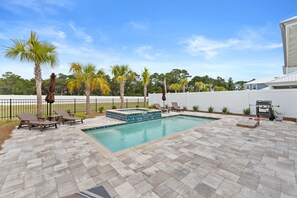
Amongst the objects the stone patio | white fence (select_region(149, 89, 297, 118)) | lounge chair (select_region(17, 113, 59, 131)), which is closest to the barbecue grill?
white fence (select_region(149, 89, 297, 118))

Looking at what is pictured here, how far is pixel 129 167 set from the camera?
2998 millimetres

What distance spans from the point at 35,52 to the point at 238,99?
14.4m

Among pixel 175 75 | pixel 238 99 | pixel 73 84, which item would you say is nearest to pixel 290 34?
pixel 238 99

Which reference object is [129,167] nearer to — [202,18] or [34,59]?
[34,59]

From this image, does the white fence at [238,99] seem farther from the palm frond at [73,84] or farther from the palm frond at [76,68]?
the palm frond at [76,68]

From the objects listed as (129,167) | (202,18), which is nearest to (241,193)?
(129,167)

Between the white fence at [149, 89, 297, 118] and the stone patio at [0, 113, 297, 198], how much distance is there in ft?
21.8

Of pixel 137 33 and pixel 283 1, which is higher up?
pixel 137 33

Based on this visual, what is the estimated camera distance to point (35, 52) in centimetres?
741

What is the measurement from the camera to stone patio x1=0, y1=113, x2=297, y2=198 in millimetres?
2273

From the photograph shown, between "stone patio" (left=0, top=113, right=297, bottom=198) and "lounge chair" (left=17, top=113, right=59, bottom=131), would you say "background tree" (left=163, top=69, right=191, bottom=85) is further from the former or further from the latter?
"stone patio" (left=0, top=113, right=297, bottom=198)

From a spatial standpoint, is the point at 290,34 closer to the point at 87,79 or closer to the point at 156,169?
the point at 156,169

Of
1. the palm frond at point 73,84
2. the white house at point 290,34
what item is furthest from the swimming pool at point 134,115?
the white house at point 290,34

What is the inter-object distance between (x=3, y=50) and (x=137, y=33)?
989 centimetres
